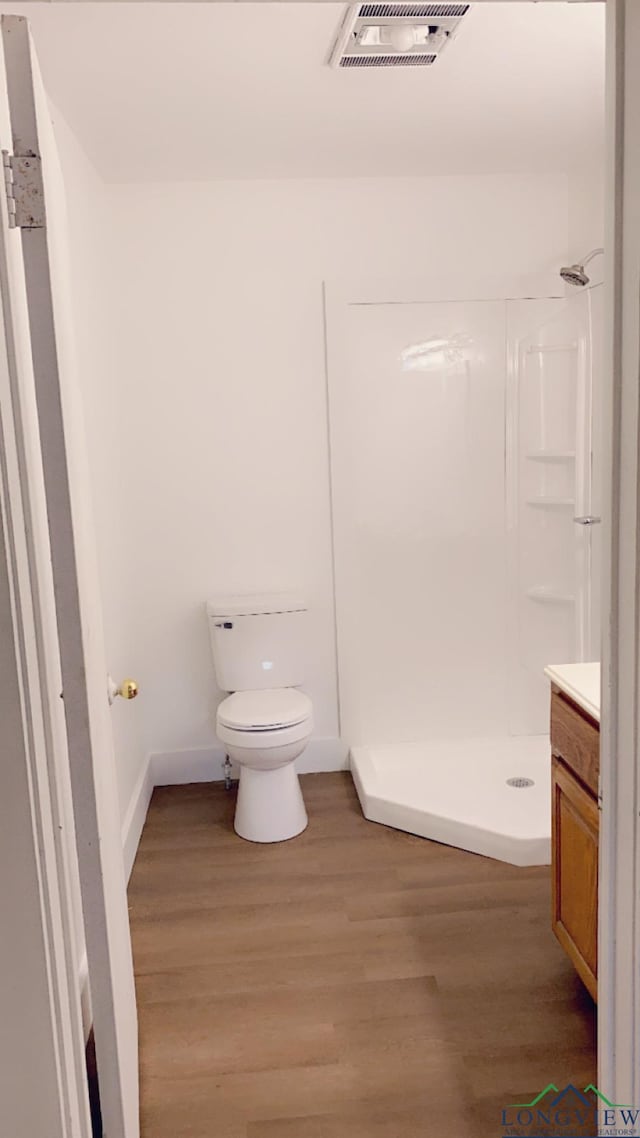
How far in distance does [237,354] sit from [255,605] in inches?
39.2

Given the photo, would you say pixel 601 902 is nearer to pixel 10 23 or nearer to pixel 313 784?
pixel 10 23

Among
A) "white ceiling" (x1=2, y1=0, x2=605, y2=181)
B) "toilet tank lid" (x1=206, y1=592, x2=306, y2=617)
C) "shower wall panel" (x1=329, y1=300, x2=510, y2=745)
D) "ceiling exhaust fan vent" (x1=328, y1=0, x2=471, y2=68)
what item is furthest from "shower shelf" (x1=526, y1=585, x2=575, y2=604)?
"ceiling exhaust fan vent" (x1=328, y1=0, x2=471, y2=68)

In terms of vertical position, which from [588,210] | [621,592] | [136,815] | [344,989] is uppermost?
[588,210]

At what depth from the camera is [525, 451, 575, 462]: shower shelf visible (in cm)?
344

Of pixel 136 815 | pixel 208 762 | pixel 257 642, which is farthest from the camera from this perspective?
pixel 208 762

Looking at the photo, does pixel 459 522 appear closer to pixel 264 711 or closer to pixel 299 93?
pixel 264 711

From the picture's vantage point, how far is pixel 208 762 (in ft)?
12.0

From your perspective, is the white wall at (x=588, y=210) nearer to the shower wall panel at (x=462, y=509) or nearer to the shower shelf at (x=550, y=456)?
the shower wall panel at (x=462, y=509)

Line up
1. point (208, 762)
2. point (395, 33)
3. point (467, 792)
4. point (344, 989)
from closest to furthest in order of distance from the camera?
point (395, 33) < point (344, 989) < point (467, 792) < point (208, 762)

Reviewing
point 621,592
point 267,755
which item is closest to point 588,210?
point 267,755

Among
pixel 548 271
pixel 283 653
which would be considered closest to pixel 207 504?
pixel 283 653

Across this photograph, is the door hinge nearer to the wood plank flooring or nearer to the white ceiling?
the white ceiling

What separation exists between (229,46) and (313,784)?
2629 millimetres

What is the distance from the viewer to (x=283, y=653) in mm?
3365
